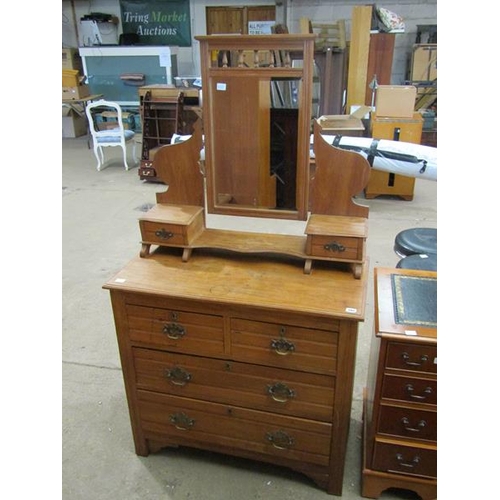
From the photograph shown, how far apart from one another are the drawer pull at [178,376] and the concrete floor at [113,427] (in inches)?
16.0

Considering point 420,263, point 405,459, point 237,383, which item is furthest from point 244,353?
point 420,263

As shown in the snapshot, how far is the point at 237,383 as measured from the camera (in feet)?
4.97

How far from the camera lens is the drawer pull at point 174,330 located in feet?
4.88

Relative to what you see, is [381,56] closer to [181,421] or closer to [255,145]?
[255,145]

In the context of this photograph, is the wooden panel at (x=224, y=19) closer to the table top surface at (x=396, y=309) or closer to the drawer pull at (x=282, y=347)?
the table top surface at (x=396, y=309)

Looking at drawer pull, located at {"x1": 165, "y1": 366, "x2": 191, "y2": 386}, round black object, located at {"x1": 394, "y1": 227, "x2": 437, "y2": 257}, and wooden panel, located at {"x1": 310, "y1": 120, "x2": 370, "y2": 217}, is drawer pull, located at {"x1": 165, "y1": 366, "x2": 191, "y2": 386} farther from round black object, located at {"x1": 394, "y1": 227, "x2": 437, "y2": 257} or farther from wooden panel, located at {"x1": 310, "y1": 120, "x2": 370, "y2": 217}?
round black object, located at {"x1": 394, "y1": 227, "x2": 437, "y2": 257}

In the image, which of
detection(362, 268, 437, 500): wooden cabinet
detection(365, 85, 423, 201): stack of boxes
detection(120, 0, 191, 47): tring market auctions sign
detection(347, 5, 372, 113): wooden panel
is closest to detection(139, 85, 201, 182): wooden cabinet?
detection(347, 5, 372, 113): wooden panel

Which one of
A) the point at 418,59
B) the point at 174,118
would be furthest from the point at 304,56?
the point at 418,59

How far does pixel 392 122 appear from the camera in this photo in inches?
167

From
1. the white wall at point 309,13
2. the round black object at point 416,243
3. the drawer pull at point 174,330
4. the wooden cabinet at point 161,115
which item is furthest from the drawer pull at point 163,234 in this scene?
the white wall at point 309,13

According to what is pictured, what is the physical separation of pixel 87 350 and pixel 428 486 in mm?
1748

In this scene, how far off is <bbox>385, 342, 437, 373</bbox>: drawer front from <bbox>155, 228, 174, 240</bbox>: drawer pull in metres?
0.82

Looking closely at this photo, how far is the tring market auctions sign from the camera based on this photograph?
7348 millimetres

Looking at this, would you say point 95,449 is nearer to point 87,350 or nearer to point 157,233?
point 87,350
